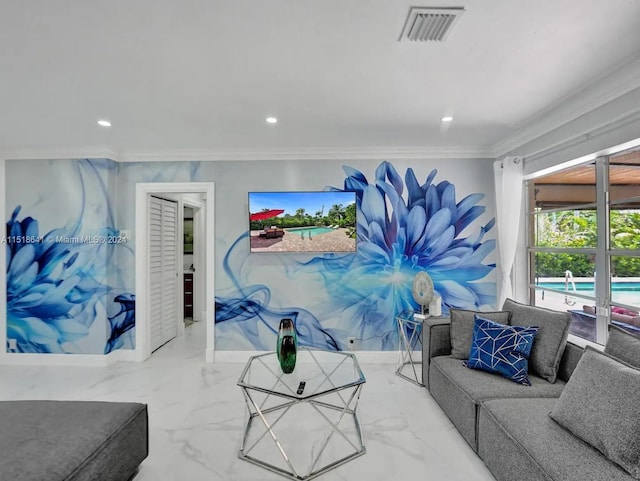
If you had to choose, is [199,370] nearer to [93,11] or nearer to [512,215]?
[93,11]

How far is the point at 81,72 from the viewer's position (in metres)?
2.24

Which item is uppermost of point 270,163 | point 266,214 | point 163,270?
point 270,163

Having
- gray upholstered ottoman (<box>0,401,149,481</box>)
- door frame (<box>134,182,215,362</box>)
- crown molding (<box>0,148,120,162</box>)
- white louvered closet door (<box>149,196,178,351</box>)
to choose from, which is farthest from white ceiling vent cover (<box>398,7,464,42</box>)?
white louvered closet door (<box>149,196,178,351</box>)

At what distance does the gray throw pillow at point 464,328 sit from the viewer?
9.66ft

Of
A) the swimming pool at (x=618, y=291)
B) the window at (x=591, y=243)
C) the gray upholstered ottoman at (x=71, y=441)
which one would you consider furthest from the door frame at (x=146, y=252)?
the swimming pool at (x=618, y=291)

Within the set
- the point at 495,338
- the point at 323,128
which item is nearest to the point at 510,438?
the point at 495,338

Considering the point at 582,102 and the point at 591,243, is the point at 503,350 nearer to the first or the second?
the point at 591,243

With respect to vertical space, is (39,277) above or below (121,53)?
below

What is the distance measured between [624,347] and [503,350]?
0.72 m

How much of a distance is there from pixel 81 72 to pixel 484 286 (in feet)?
13.5

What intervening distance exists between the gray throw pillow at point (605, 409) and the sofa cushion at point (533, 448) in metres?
0.05

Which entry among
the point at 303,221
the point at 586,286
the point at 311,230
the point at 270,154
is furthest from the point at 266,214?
the point at 586,286

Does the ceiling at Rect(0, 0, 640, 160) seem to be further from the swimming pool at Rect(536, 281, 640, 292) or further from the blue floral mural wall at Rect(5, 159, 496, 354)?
the swimming pool at Rect(536, 281, 640, 292)

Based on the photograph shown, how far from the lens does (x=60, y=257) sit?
4.05m
